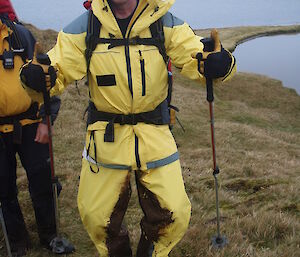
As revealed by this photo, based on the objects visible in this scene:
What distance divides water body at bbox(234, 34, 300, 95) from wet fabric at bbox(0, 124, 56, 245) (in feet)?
135

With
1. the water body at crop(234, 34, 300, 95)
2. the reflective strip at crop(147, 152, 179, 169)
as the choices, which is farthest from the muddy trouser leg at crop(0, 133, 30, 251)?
the water body at crop(234, 34, 300, 95)

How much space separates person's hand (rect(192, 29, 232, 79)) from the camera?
4.23 metres

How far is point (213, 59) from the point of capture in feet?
13.8

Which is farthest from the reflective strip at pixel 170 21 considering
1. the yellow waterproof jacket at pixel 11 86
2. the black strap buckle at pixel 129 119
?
the yellow waterproof jacket at pixel 11 86

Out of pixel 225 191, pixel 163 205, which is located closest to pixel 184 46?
pixel 163 205

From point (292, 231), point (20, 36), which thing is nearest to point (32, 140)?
point (20, 36)

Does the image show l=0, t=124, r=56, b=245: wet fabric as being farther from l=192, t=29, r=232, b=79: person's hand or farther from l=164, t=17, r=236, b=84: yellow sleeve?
l=192, t=29, r=232, b=79: person's hand

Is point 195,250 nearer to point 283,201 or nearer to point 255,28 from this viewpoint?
point 283,201

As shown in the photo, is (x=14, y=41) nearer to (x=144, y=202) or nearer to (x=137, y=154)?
(x=137, y=154)

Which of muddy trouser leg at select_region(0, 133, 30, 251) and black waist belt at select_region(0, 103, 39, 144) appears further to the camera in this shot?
muddy trouser leg at select_region(0, 133, 30, 251)

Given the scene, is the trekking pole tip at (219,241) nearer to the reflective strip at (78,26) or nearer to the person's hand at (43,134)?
the person's hand at (43,134)

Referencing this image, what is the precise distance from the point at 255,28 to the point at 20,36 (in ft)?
290

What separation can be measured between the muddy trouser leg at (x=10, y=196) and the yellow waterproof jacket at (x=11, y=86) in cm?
30

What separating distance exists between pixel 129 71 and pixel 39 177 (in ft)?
7.07
